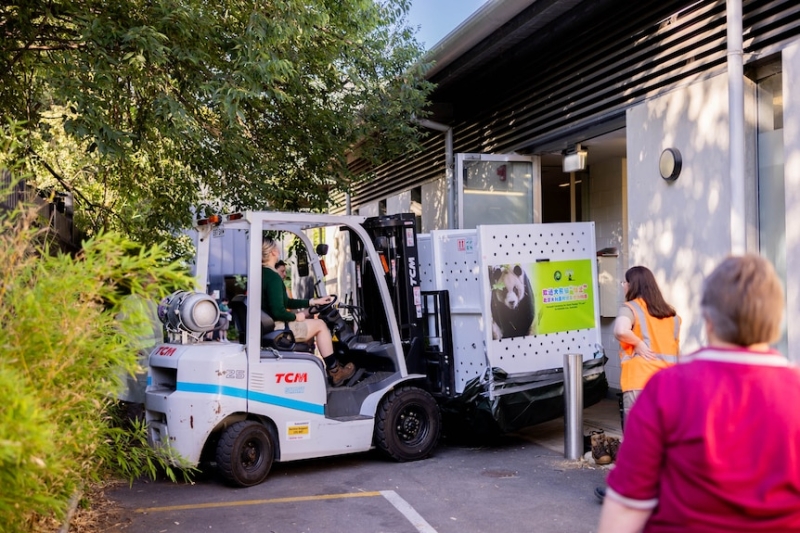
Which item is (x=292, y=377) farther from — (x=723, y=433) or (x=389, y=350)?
(x=723, y=433)

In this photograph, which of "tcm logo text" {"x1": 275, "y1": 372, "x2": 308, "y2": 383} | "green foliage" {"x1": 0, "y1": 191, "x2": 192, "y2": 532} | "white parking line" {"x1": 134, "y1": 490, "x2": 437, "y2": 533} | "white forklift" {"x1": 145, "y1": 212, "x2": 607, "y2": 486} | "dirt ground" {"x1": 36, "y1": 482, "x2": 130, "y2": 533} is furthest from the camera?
"tcm logo text" {"x1": 275, "y1": 372, "x2": 308, "y2": 383}

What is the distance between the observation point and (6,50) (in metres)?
8.12

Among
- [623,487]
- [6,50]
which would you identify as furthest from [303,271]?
[623,487]

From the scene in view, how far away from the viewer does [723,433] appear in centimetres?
214

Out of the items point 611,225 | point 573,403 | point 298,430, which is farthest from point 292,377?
point 611,225

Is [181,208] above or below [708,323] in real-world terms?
above

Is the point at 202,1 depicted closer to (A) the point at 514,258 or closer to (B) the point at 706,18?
(A) the point at 514,258

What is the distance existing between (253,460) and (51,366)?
3588mm

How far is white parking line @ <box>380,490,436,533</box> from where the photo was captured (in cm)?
589

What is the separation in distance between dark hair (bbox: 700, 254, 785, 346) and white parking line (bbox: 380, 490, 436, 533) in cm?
404

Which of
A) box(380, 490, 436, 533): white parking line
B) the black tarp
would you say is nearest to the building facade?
the black tarp

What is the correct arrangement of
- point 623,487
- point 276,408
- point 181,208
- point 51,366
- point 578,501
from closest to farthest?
point 623,487 < point 51,366 < point 578,501 < point 276,408 < point 181,208

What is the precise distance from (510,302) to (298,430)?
2.51 metres

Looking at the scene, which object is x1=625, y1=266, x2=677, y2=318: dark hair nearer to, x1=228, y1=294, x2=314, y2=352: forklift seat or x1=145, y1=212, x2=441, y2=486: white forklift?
x1=145, y1=212, x2=441, y2=486: white forklift
